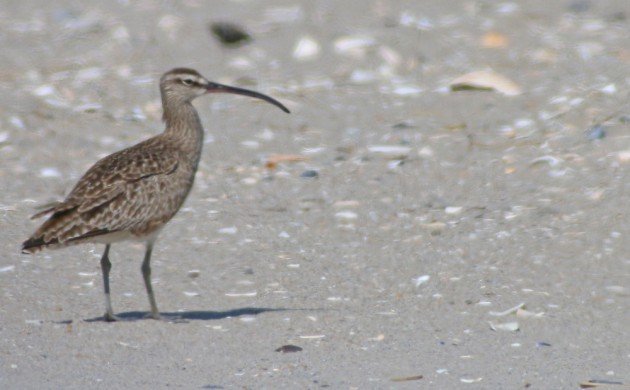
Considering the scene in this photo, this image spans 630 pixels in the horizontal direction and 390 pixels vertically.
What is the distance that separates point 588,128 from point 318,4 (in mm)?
5817

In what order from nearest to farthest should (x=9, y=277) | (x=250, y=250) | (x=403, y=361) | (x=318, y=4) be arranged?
(x=403, y=361)
(x=9, y=277)
(x=250, y=250)
(x=318, y=4)

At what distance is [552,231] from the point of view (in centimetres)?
1043

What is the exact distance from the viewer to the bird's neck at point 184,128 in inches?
368

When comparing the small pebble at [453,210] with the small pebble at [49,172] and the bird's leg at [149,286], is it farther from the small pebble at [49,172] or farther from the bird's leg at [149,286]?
the small pebble at [49,172]

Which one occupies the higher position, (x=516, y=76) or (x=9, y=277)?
(x=9, y=277)

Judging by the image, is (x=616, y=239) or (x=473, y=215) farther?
(x=473, y=215)

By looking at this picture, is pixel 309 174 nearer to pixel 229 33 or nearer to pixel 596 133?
pixel 596 133

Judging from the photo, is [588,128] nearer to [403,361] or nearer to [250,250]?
[250,250]

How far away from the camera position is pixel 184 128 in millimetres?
9477

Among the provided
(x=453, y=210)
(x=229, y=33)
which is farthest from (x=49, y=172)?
(x=229, y=33)

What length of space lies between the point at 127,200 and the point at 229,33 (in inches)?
321

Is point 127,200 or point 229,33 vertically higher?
point 127,200

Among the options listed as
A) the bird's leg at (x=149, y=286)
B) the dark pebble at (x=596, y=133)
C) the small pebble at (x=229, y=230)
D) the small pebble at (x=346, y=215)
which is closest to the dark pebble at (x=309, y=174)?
the small pebble at (x=346, y=215)

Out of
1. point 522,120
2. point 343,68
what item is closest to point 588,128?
point 522,120
